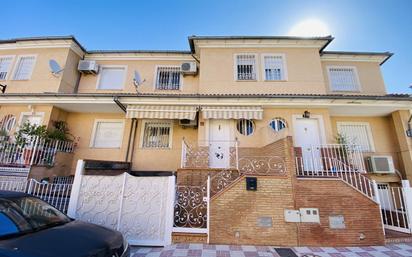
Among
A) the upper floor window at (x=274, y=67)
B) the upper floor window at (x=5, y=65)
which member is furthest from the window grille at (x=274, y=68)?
the upper floor window at (x=5, y=65)

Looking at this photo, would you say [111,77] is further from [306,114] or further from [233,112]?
[306,114]

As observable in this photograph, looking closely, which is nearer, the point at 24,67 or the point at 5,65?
the point at 24,67

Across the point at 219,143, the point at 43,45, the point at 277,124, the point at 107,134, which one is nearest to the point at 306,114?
the point at 277,124

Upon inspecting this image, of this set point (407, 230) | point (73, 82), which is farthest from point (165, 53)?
point (407, 230)

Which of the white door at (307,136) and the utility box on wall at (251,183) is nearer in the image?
the utility box on wall at (251,183)

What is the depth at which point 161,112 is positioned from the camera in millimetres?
12805

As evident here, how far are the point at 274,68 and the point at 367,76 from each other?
868cm

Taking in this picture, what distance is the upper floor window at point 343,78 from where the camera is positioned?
16.2 m

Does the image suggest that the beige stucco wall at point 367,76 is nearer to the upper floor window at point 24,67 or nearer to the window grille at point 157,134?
the window grille at point 157,134

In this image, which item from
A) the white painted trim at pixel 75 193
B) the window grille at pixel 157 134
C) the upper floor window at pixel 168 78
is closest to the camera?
the white painted trim at pixel 75 193

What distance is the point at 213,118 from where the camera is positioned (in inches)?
499

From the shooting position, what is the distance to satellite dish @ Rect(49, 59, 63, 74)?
15.0 metres

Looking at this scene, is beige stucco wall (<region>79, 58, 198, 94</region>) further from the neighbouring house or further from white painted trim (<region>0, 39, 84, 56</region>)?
white painted trim (<region>0, 39, 84, 56</region>)

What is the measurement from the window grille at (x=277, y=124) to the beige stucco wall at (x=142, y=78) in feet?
23.3
